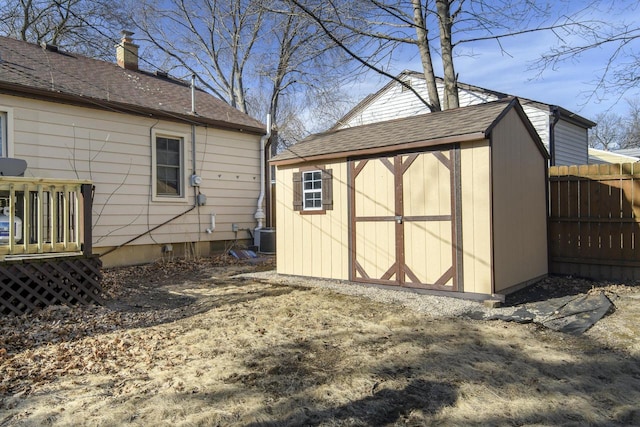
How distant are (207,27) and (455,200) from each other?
18631 mm

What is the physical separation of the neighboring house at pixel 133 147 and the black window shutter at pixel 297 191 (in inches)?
122

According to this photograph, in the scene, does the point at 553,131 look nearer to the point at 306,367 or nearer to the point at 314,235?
the point at 314,235

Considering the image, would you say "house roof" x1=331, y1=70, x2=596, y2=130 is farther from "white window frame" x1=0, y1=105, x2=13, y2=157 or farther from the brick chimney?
"white window frame" x1=0, y1=105, x2=13, y2=157

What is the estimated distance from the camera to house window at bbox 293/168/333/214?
24.9 ft

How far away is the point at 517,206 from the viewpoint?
659cm

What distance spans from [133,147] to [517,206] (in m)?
A: 7.36

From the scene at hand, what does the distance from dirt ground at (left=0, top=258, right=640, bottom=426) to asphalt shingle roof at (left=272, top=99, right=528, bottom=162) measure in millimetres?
2486

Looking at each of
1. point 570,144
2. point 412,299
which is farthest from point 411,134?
point 570,144

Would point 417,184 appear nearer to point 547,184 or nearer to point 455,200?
point 455,200

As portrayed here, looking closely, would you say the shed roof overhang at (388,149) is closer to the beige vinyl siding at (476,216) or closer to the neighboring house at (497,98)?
the beige vinyl siding at (476,216)

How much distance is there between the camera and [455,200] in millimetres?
6145

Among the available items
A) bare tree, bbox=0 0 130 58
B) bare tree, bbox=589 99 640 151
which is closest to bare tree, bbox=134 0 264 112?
bare tree, bbox=0 0 130 58

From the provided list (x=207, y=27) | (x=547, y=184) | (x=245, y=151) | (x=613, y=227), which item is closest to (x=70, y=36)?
(x=207, y=27)

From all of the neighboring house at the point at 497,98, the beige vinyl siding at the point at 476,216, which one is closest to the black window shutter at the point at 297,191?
the beige vinyl siding at the point at 476,216
